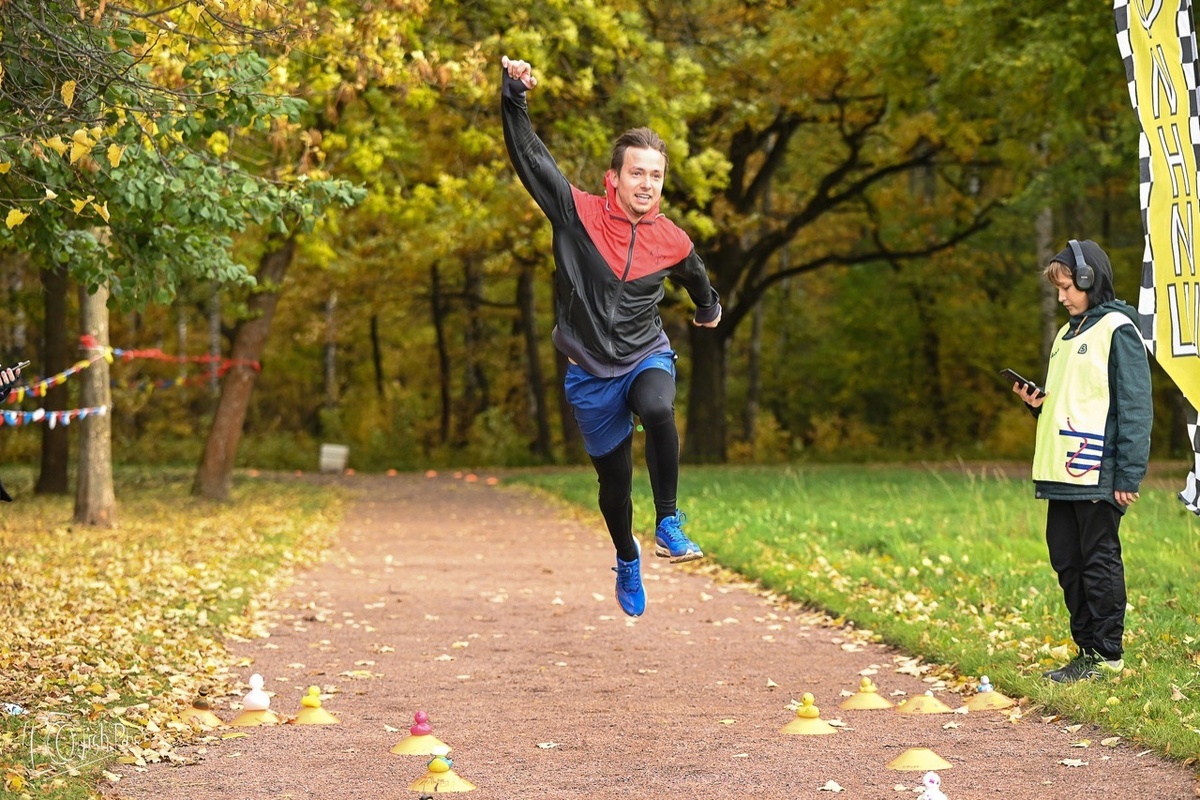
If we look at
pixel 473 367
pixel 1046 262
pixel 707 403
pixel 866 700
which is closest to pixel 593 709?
pixel 866 700

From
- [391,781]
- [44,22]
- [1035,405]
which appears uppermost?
[44,22]

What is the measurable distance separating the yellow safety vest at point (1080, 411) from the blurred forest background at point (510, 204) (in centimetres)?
438

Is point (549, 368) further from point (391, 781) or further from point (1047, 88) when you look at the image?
point (391, 781)

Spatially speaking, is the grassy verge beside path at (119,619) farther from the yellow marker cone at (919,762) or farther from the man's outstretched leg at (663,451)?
the yellow marker cone at (919,762)

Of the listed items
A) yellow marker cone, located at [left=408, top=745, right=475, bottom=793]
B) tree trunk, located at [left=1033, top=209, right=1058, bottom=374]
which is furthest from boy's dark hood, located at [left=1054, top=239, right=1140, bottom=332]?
tree trunk, located at [left=1033, top=209, right=1058, bottom=374]

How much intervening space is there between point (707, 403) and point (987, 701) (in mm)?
24260

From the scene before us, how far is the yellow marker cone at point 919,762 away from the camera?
5.76 m

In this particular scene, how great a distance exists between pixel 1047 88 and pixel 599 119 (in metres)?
6.66

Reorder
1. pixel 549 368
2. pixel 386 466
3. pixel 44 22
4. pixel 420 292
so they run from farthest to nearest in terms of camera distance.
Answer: pixel 549 368 < pixel 420 292 < pixel 386 466 < pixel 44 22

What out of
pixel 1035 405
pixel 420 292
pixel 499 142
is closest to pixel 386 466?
pixel 420 292

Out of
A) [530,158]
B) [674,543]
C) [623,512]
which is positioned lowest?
[674,543]

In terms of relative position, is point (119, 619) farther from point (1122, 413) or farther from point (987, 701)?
point (1122, 413)

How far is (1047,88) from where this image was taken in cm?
2144

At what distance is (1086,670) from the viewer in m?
→ 7.34
